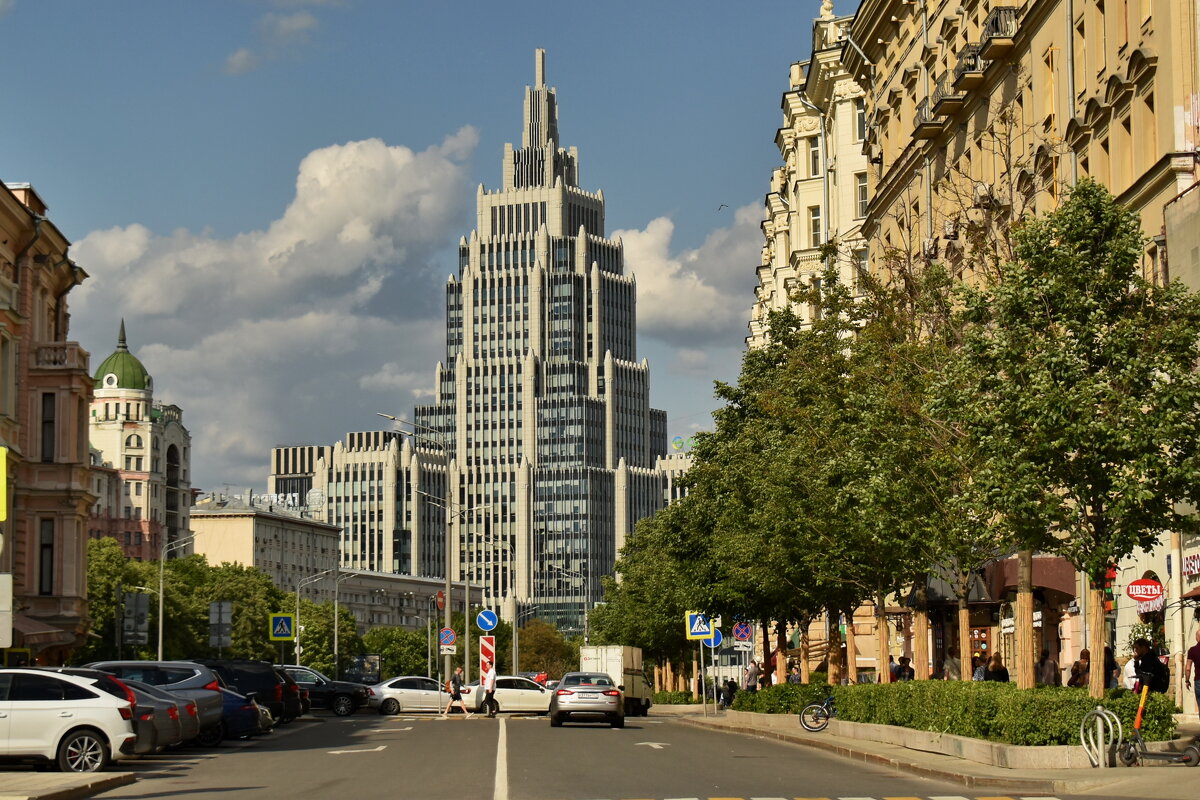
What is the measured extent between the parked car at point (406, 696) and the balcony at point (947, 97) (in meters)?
26.0

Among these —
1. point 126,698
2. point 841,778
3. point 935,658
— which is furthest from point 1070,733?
point 935,658

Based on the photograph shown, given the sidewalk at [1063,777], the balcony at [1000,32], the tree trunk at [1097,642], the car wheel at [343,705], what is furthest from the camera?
the car wheel at [343,705]

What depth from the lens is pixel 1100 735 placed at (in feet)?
74.6

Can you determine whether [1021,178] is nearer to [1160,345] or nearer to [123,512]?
[1160,345]

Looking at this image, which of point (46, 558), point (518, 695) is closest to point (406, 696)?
point (518, 695)

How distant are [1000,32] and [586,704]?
770 inches

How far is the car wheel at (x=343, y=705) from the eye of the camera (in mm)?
61156

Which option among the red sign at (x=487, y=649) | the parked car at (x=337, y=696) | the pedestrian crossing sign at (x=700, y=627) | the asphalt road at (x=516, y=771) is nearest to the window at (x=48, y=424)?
the parked car at (x=337, y=696)

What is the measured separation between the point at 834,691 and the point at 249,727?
40.4 feet

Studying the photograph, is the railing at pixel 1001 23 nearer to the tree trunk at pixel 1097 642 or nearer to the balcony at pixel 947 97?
the balcony at pixel 947 97

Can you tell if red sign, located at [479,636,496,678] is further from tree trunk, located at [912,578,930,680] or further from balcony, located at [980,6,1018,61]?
balcony, located at [980,6,1018,61]

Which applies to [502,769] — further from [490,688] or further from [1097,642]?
[490,688]

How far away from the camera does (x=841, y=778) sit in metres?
24.2

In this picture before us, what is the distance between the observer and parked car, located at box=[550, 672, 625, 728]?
46.4 m
